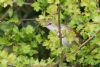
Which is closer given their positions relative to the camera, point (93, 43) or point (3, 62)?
point (3, 62)

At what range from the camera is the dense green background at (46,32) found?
1594mm

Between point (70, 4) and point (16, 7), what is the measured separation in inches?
22.6

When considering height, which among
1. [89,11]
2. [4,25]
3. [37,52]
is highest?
[89,11]

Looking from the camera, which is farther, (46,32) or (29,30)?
(46,32)

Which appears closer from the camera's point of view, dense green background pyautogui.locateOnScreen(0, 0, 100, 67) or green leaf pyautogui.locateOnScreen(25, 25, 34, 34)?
dense green background pyautogui.locateOnScreen(0, 0, 100, 67)

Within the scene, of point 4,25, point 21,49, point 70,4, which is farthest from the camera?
point 4,25

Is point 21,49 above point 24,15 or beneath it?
beneath

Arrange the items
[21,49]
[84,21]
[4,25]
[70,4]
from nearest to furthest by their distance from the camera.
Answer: [70,4] → [84,21] → [21,49] → [4,25]

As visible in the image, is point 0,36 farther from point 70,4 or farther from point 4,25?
point 70,4

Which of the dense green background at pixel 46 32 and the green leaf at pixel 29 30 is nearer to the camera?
the dense green background at pixel 46 32

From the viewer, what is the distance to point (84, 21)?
171 cm

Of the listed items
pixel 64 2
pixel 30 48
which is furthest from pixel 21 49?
pixel 64 2

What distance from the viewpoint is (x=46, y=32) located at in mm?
2082

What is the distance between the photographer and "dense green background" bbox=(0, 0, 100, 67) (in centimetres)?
159
